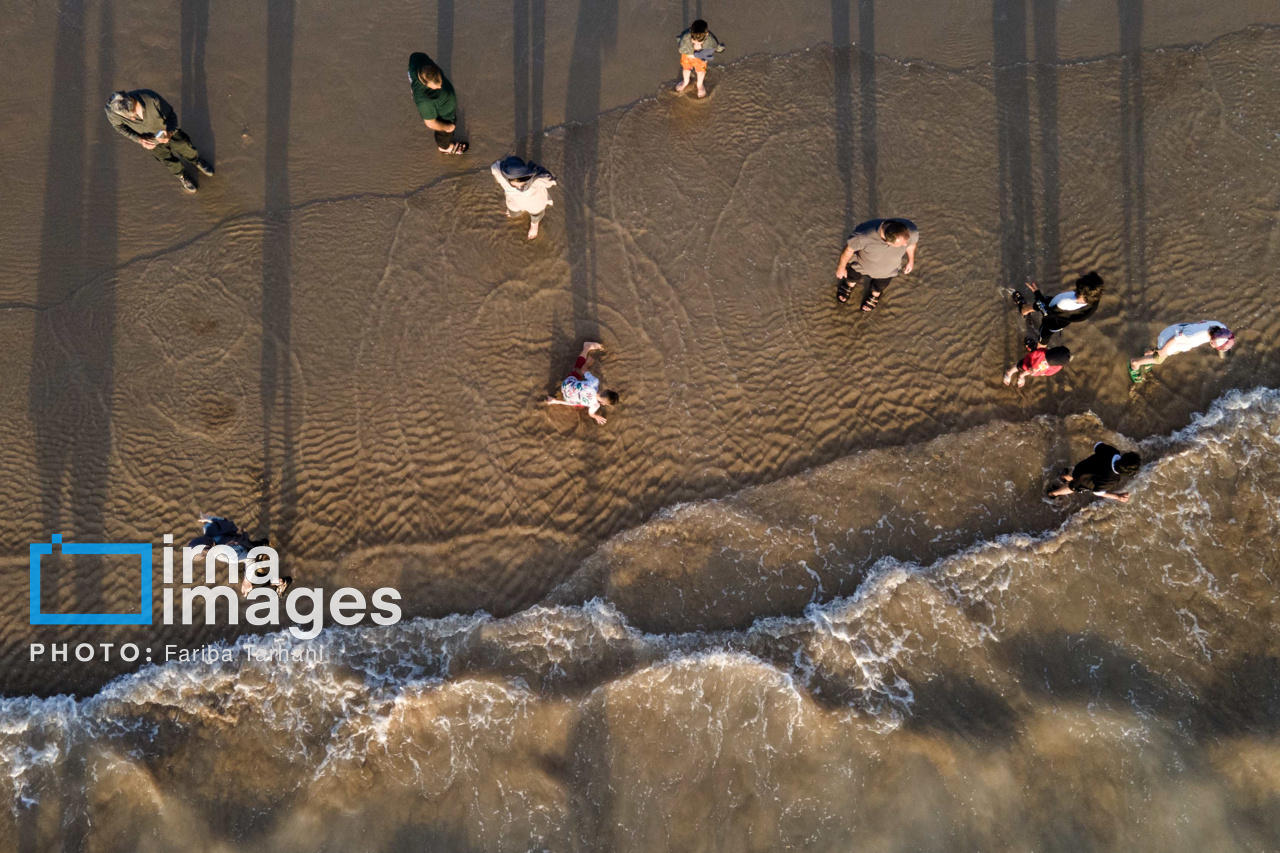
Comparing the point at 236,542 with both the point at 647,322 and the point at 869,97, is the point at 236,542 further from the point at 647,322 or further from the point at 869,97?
the point at 869,97

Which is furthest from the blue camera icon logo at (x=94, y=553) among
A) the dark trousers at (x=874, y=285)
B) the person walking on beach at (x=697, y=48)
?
the dark trousers at (x=874, y=285)

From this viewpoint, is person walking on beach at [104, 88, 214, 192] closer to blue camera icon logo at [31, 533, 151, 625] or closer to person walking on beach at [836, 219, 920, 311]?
blue camera icon logo at [31, 533, 151, 625]

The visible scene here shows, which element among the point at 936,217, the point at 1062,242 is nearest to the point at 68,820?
the point at 936,217

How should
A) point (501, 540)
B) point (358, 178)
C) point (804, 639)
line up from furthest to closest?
point (358, 178) → point (501, 540) → point (804, 639)

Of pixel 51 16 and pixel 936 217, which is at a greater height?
pixel 51 16

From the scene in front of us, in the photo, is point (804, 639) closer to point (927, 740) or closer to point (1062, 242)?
point (927, 740)

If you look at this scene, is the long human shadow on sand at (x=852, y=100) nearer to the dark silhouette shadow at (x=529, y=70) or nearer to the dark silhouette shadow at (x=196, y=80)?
the dark silhouette shadow at (x=529, y=70)

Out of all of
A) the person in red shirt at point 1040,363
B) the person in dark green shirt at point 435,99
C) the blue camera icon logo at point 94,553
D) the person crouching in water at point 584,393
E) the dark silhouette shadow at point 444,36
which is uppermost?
the dark silhouette shadow at point 444,36
